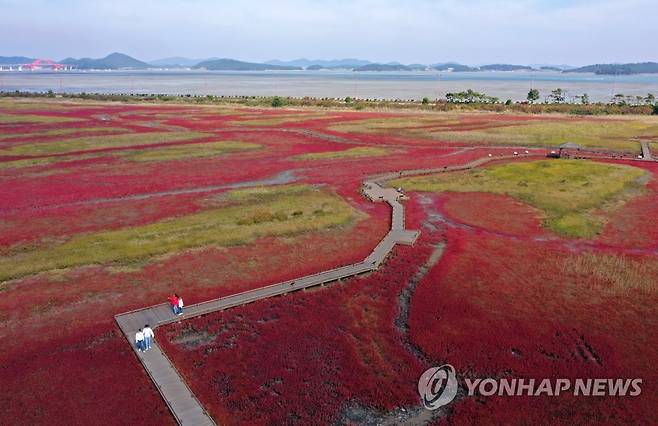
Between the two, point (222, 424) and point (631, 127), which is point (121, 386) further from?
point (631, 127)

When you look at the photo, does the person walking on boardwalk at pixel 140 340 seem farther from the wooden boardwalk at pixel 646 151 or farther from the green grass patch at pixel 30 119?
the green grass patch at pixel 30 119

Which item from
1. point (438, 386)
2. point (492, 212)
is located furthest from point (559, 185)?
point (438, 386)

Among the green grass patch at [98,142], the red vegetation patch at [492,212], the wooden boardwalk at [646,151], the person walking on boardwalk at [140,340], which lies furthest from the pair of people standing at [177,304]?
the wooden boardwalk at [646,151]

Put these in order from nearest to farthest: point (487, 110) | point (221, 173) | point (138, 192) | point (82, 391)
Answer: point (82, 391), point (138, 192), point (221, 173), point (487, 110)

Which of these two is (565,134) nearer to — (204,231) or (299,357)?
(204,231)

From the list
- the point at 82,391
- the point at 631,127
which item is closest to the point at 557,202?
the point at 82,391

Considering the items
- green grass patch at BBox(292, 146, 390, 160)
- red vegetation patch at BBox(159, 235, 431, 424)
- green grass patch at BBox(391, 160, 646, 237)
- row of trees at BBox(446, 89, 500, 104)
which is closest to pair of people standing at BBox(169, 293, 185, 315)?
red vegetation patch at BBox(159, 235, 431, 424)

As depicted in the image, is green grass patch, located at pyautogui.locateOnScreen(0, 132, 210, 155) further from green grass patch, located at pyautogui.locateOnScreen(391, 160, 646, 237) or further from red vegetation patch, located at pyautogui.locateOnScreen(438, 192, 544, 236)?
red vegetation patch, located at pyautogui.locateOnScreen(438, 192, 544, 236)
